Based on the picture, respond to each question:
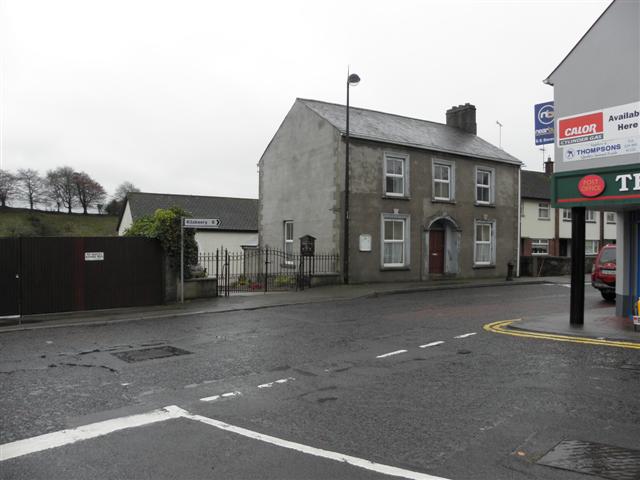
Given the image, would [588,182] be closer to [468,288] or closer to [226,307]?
[226,307]

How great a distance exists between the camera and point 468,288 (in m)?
22.1

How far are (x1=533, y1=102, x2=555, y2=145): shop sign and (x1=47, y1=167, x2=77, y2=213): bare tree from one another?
6683 centimetres

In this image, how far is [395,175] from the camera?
926 inches

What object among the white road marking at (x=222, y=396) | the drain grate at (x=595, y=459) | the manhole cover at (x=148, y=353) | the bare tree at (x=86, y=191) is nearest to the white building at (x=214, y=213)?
the bare tree at (x=86, y=191)

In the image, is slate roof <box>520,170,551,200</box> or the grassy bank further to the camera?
the grassy bank

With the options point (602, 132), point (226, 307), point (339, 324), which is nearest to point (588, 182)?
point (602, 132)

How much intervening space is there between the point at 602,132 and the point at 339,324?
689 centimetres

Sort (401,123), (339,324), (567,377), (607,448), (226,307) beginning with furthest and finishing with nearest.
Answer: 1. (401,123)
2. (226,307)
3. (339,324)
4. (567,377)
5. (607,448)

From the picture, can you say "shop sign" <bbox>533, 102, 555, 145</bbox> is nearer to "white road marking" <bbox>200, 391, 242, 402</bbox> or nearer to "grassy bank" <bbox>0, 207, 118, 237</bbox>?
"white road marking" <bbox>200, 391, 242, 402</bbox>

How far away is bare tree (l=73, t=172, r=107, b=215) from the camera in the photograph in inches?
2707

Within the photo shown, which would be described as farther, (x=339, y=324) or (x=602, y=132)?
(x=339, y=324)

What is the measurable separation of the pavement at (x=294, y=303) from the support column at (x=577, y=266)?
0.29 meters

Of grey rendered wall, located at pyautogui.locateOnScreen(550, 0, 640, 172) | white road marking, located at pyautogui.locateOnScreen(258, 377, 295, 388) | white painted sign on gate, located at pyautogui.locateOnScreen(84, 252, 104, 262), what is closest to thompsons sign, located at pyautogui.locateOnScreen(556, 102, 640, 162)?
grey rendered wall, located at pyautogui.locateOnScreen(550, 0, 640, 172)

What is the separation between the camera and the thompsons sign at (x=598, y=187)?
9922 mm
